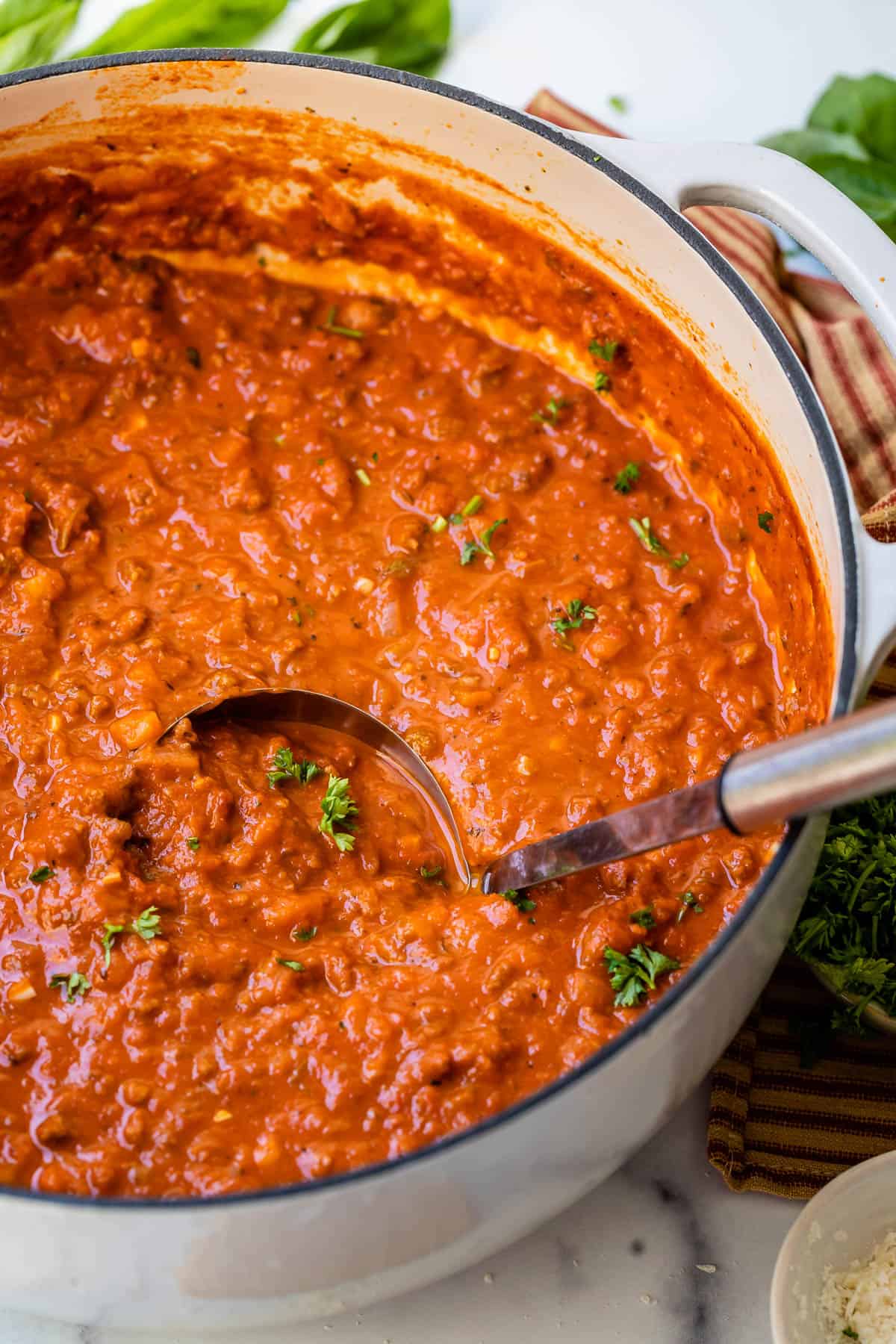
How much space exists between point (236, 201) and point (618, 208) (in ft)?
3.17

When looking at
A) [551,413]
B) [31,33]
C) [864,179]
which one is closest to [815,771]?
[551,413]

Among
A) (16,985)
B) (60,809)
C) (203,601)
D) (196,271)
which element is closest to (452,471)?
(203,601)

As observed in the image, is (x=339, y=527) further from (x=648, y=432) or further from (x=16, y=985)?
(x=16, y=985)

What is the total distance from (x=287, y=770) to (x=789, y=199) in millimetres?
1327

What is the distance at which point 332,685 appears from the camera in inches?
111

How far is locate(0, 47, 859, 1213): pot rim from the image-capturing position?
5.89 feet

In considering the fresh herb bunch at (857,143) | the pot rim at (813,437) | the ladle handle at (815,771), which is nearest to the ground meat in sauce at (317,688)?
the pot rim at (813,437)

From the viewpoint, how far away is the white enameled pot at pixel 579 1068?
72.8 inches

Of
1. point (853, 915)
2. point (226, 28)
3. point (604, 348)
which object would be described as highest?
point (226, 28)

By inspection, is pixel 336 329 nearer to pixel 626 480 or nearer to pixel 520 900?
pixel 626 480

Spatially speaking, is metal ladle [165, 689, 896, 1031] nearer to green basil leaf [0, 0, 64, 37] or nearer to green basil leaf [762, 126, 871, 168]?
green basil leaf [762, 126, 871, 168]

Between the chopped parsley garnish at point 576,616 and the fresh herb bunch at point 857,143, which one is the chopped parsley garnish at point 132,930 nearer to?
the chopped parsley garnish at point 576,616

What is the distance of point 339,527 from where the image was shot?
3025 millimetres

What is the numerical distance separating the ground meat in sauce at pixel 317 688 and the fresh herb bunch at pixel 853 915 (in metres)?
0.13
